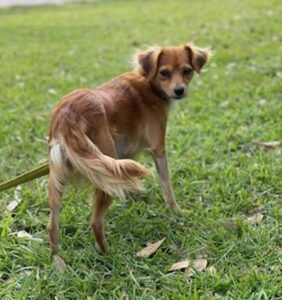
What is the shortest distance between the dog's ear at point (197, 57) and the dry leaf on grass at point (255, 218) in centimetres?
100

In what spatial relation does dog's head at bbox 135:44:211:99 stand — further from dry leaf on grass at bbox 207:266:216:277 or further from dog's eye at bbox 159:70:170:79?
dry leaf on grass at bbox 207:266:216:277

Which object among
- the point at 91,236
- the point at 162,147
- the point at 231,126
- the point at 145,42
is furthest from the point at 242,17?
the point at 91,236

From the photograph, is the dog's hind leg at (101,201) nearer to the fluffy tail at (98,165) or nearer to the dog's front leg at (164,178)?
the fluffy tail at (98,165)

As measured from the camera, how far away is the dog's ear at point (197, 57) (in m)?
3.51

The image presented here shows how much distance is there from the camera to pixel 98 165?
2.60m

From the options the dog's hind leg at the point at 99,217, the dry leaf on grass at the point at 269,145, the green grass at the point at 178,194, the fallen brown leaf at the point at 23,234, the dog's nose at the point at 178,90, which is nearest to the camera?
the green grass at the point at 178,194

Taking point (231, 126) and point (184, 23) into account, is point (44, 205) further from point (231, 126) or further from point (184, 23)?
point (184, 23)

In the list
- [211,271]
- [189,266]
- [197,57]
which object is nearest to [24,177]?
[189,266]

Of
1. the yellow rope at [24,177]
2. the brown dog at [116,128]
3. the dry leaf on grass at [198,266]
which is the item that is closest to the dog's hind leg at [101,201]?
the brown dog at [116,128]

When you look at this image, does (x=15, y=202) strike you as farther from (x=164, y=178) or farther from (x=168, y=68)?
(x=168, y=68)

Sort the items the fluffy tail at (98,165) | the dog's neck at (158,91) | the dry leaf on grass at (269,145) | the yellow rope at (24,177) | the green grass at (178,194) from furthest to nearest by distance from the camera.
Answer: the dry leaf on grass at (269,145), the dog's neck at (158,91), the yellow rope at (24,177), the green grass at (178,194), the fluffy tail at (98,165)

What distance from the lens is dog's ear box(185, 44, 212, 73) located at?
11.5ft

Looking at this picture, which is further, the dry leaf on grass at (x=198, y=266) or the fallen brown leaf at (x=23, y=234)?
the fallen brown leaf at (x=23, y=234)

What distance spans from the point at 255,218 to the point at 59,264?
121 centimetres
